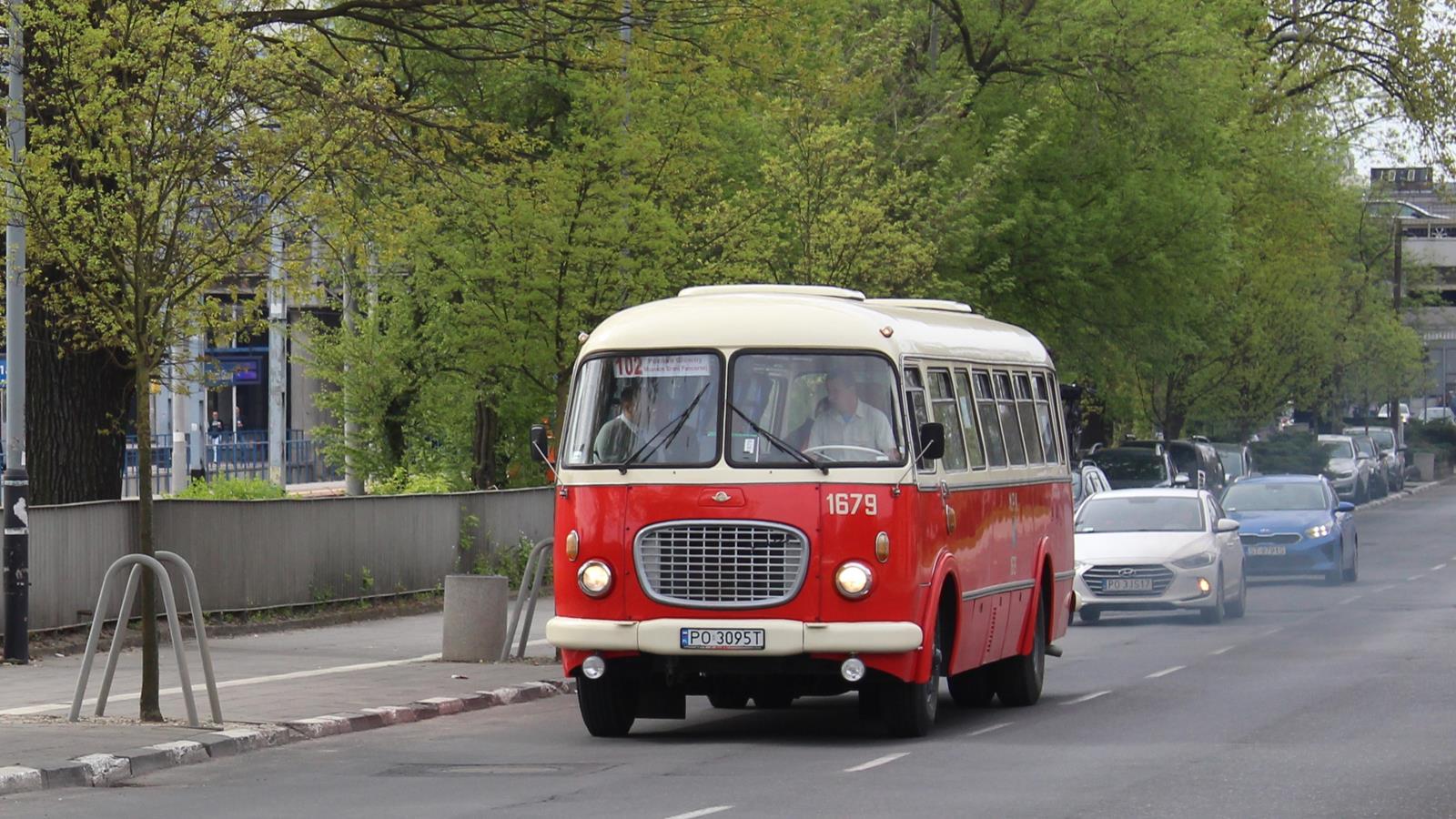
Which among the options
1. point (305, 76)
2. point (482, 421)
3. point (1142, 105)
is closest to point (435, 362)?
point (482, 421)

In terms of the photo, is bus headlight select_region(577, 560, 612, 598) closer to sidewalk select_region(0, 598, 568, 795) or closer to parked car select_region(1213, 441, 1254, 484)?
sidewalk select_region(0, 598, 568, 795)

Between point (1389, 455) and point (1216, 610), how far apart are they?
46071 mm

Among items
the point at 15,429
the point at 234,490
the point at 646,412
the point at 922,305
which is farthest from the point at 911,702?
the point at 234,490

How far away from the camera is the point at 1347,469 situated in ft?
199

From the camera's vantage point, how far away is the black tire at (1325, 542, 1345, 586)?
34.1 meters

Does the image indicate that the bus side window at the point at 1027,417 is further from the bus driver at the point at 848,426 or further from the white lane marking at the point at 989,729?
the bus driver at the point at 848,426

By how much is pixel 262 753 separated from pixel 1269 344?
45.2 m

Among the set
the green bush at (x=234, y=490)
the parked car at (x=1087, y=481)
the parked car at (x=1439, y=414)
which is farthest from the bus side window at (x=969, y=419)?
the parked car at (x=1439, y=414)

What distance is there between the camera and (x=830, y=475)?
46.3 ft

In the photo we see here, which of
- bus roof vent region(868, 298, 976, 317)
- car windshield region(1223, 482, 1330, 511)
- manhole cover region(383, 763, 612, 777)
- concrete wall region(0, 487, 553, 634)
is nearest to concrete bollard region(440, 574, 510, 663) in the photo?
concrete wall region(0, 487, 553, 634)

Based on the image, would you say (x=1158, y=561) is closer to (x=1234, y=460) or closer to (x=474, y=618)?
(x=474, y=618)

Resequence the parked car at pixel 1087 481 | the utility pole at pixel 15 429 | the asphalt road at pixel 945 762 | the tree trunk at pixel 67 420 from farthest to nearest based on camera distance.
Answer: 1. the parked car at pixel 1087 481
2. the tree trunk at pixel 67 420
3. the utility pole at pixel 15 429
4. the asphalt road at pixel 945 762

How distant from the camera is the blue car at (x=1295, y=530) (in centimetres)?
3381

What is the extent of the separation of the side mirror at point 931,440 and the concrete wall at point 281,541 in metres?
8.71
